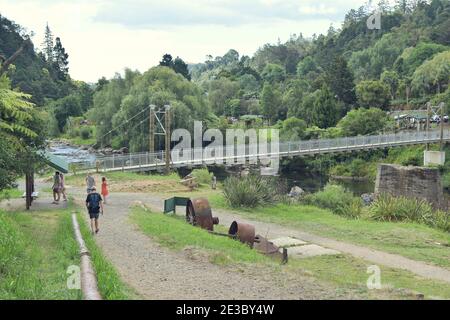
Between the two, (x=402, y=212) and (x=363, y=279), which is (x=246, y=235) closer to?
(x=363, y=279)

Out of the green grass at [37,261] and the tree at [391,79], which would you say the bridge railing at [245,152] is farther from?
the tree at [391,79]

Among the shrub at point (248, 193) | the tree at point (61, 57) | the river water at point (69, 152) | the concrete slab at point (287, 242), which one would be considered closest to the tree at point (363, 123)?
the river water at point (69, 152)

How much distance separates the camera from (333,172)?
45.8m

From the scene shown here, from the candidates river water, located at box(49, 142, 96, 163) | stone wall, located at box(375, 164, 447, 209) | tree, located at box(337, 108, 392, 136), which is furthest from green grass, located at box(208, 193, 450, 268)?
tree, located at box(337, 108, 392, 136)

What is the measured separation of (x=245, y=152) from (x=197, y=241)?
22.0 m

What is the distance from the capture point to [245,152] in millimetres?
32375

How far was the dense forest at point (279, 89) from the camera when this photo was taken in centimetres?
4022

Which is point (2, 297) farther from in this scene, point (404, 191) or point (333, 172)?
point (333, 172)

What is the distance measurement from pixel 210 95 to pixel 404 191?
4519 centimetres

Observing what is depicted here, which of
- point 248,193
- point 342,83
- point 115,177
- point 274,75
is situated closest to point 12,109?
point 248,193

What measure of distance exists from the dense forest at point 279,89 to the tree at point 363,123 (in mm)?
81

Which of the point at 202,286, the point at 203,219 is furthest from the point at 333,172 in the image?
the point at 202,286

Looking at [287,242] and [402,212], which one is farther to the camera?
[402,212]

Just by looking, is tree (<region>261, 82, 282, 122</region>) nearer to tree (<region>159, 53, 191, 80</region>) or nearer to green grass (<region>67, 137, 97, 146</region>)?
tree (<region>159, 53, 191, 80</region>)
